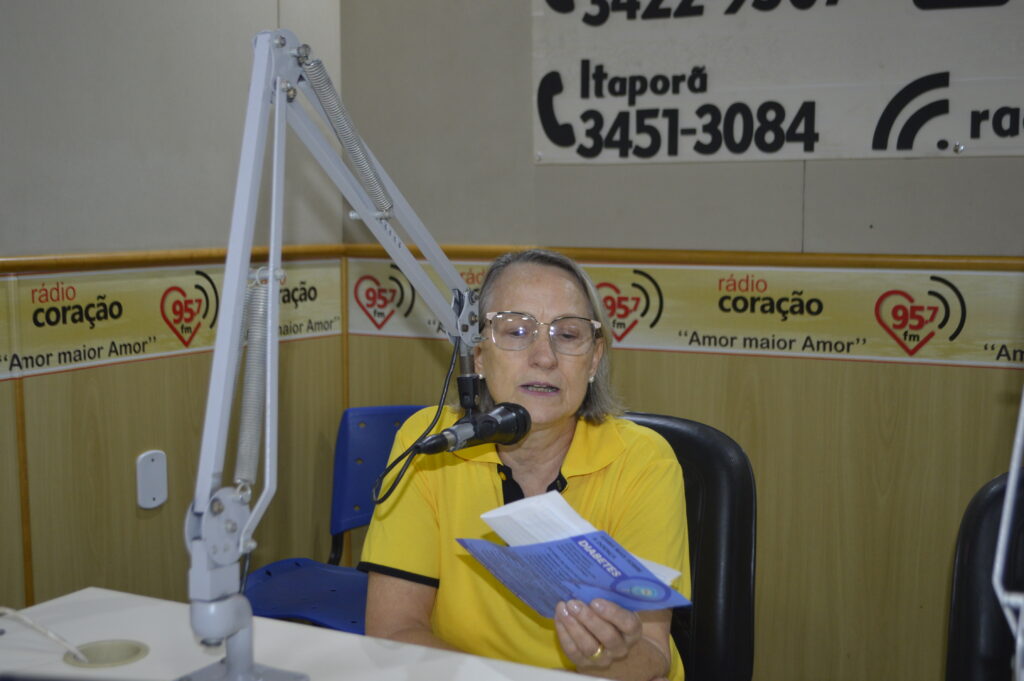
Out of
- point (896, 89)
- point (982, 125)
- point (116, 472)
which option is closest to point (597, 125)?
point (896, 89)

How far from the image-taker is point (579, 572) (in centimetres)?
120

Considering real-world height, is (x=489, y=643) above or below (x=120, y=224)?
below

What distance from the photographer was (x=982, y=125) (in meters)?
2.57

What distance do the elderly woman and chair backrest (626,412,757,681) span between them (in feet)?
0.25

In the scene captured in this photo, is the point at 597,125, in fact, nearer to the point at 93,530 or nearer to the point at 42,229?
A: the point at 42,229

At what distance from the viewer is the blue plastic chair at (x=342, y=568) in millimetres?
2266

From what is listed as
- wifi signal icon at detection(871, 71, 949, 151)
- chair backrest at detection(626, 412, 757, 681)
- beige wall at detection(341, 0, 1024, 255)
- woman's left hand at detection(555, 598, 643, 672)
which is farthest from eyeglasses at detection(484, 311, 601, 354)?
wifi signal icon at detection(871, 71, 949, 151)

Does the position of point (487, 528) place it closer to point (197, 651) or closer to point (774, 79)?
point (197, 651)

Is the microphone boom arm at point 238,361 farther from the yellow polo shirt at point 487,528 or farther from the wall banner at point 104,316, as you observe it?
the wall banner at point 104,316

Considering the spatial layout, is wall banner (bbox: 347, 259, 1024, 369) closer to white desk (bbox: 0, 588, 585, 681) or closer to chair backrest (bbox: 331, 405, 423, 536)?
chair backrest (bbox: 331, 405, 423, 536)

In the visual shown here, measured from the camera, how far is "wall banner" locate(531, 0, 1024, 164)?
257cm

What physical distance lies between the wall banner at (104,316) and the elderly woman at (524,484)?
3.04 feet

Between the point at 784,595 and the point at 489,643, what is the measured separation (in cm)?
147

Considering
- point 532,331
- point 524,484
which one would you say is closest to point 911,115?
point 532,331
